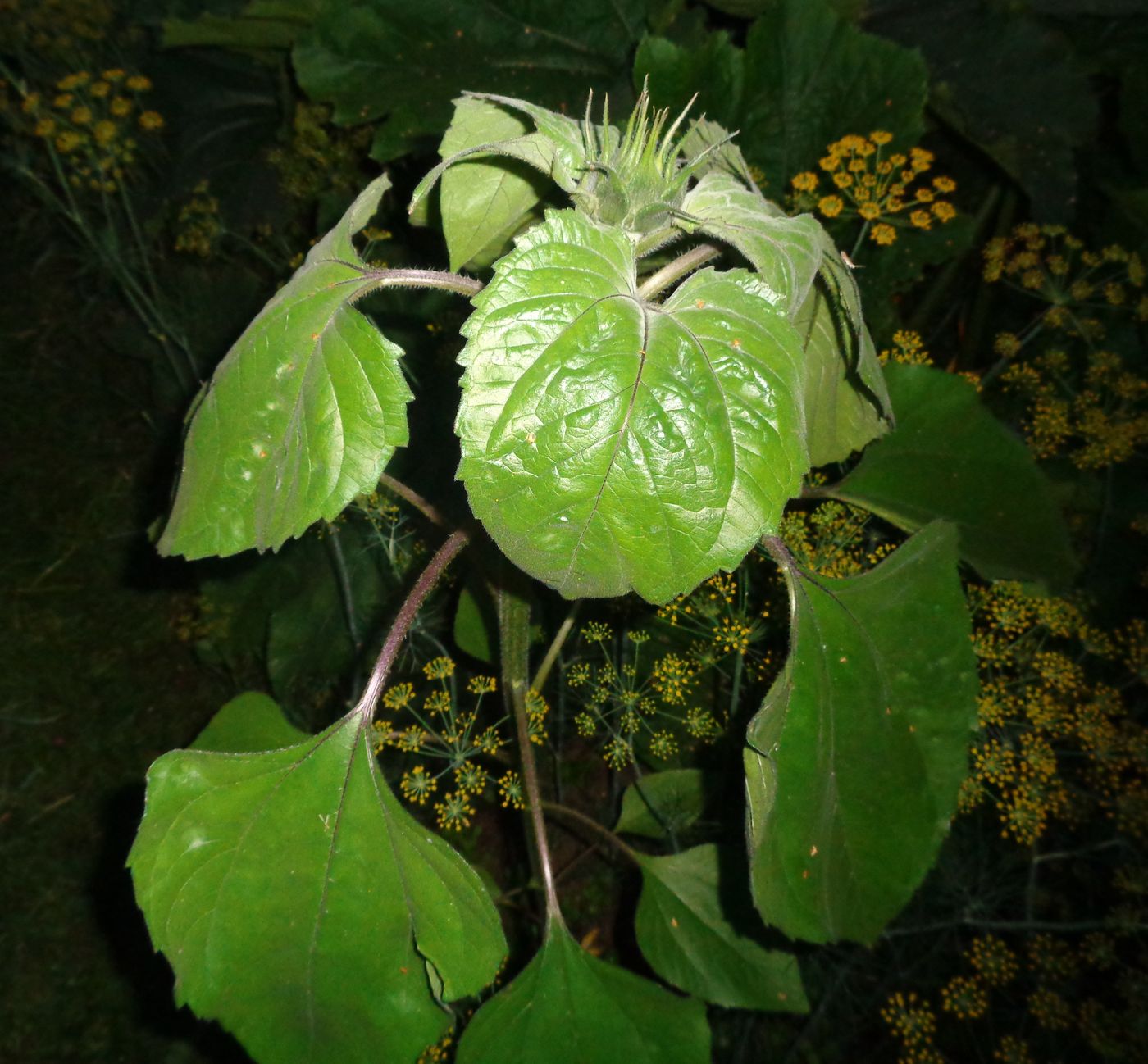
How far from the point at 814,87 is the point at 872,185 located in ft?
0.66

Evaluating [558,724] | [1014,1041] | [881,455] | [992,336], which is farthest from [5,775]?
[992,336]

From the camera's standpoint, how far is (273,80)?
1.80 meters

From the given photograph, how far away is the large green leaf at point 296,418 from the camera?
609mm

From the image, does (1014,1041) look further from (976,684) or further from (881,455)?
(881,455)

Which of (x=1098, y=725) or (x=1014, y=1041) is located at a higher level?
(x=1098, y=725)

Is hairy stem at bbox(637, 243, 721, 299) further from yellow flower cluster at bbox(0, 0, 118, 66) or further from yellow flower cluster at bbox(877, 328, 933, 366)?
yellow flower cluster at bbox(0, 0, 118, 66)

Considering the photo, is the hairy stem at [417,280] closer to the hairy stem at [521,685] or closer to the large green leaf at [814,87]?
the hairy stem at [521,685]

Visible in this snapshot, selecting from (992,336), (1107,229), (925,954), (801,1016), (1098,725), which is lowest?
(801,1016)

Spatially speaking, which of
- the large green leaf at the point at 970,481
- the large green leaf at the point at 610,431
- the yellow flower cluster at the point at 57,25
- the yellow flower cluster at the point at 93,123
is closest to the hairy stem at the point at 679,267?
the large green leaf at the point at 610,431

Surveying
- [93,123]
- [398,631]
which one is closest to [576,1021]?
[398,631]

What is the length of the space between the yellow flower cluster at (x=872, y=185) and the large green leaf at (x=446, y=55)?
0.41 m

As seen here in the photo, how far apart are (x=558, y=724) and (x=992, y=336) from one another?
1.09m

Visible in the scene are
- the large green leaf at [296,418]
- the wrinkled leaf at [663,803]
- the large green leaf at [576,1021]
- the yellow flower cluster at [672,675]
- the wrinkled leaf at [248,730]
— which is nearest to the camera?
the large green leaf at [296,418]

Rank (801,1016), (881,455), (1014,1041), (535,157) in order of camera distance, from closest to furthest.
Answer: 1. (535,157)
2. (881,455)
3. (1014,1041)
4. (801,1016)
